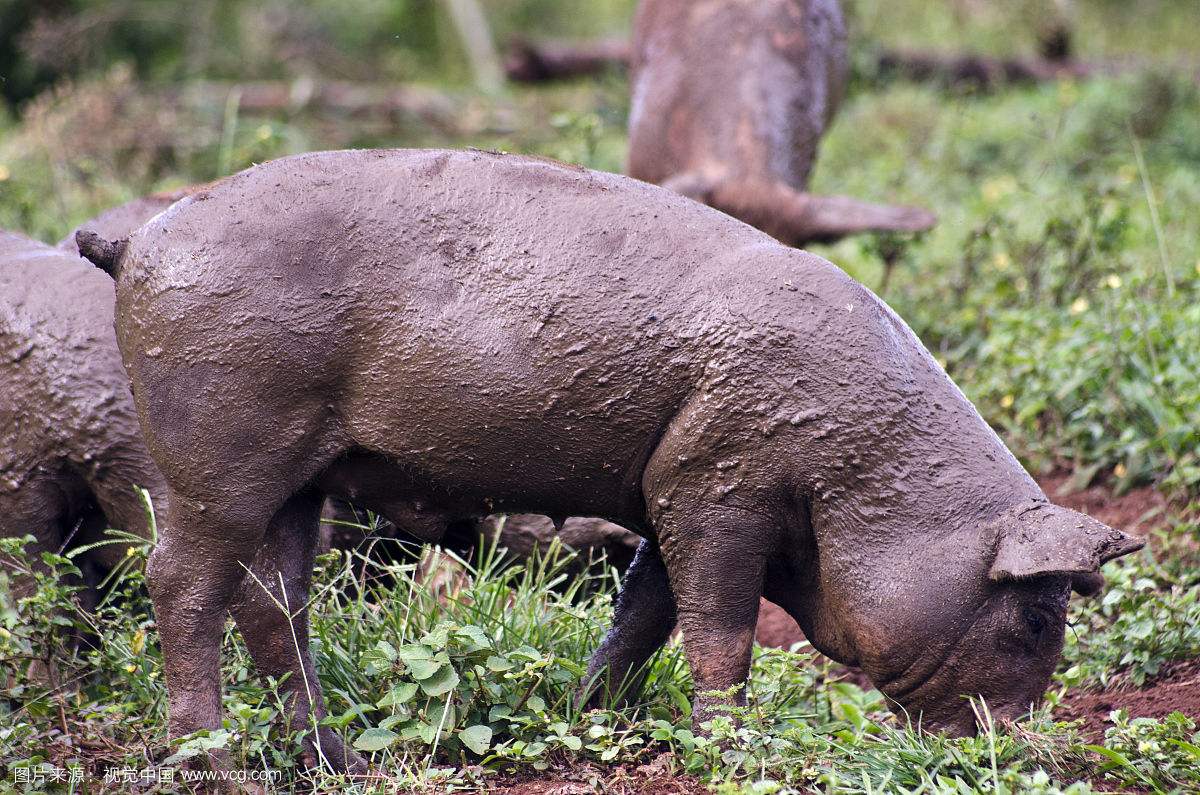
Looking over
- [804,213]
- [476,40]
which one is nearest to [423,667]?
[804,213]

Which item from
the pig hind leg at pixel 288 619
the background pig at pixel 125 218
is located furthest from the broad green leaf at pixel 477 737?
the background pig at pixel 125 218

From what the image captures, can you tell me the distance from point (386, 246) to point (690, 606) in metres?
1.16

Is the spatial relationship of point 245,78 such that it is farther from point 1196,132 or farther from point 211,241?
Result: point 211,241

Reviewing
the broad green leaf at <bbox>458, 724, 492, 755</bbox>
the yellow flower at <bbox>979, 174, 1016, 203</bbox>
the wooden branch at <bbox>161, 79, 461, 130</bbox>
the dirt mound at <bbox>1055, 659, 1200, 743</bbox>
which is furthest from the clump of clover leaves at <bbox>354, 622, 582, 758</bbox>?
the wooden branch at <bbox>161, 79, 461, 130</bbox>

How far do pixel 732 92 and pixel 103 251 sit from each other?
4.24 m

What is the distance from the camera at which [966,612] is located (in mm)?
3230

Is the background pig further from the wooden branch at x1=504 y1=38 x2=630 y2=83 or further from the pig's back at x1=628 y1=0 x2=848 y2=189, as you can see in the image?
the wooden branch at x1=504 y1=38 x2=630 y2=83

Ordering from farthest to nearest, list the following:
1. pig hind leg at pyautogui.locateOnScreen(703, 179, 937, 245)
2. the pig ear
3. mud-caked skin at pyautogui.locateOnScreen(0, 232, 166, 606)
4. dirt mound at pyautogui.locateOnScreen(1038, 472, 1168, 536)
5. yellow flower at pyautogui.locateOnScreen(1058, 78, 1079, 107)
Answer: yellow flower at pyautogui.locateOnScreen(1058, 78, 1079, 107)
pig hind leg at pyautogui.locateOnScreen(703, 179, 937, 245)
dirt mound at pyautogui.locateOnScreen(1038, 472, 1168, 536)
mud-caked skin at pyautogui.locateOnScreen(0, 232, 166, 606)
the pig ear

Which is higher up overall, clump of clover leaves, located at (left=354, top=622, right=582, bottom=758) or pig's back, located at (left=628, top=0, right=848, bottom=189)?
pig's back, located at (left=628, top=0, right=848, bottom=189)

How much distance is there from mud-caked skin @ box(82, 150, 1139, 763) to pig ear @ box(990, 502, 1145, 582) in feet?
0.03

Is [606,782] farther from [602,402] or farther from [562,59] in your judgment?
[562,59]

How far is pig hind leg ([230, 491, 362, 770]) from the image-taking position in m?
3.61

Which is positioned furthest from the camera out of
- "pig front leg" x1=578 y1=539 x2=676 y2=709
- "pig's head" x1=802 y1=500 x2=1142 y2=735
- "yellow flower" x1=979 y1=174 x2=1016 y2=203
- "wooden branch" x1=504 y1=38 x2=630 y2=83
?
"wooden branch" x1=504 y1=38 x2=630 y2=83

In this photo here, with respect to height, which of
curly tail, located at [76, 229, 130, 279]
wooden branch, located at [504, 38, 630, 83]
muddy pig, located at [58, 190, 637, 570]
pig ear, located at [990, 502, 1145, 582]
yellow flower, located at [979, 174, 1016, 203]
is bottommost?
wooden branch, located at [504, 38, 630, 83]
